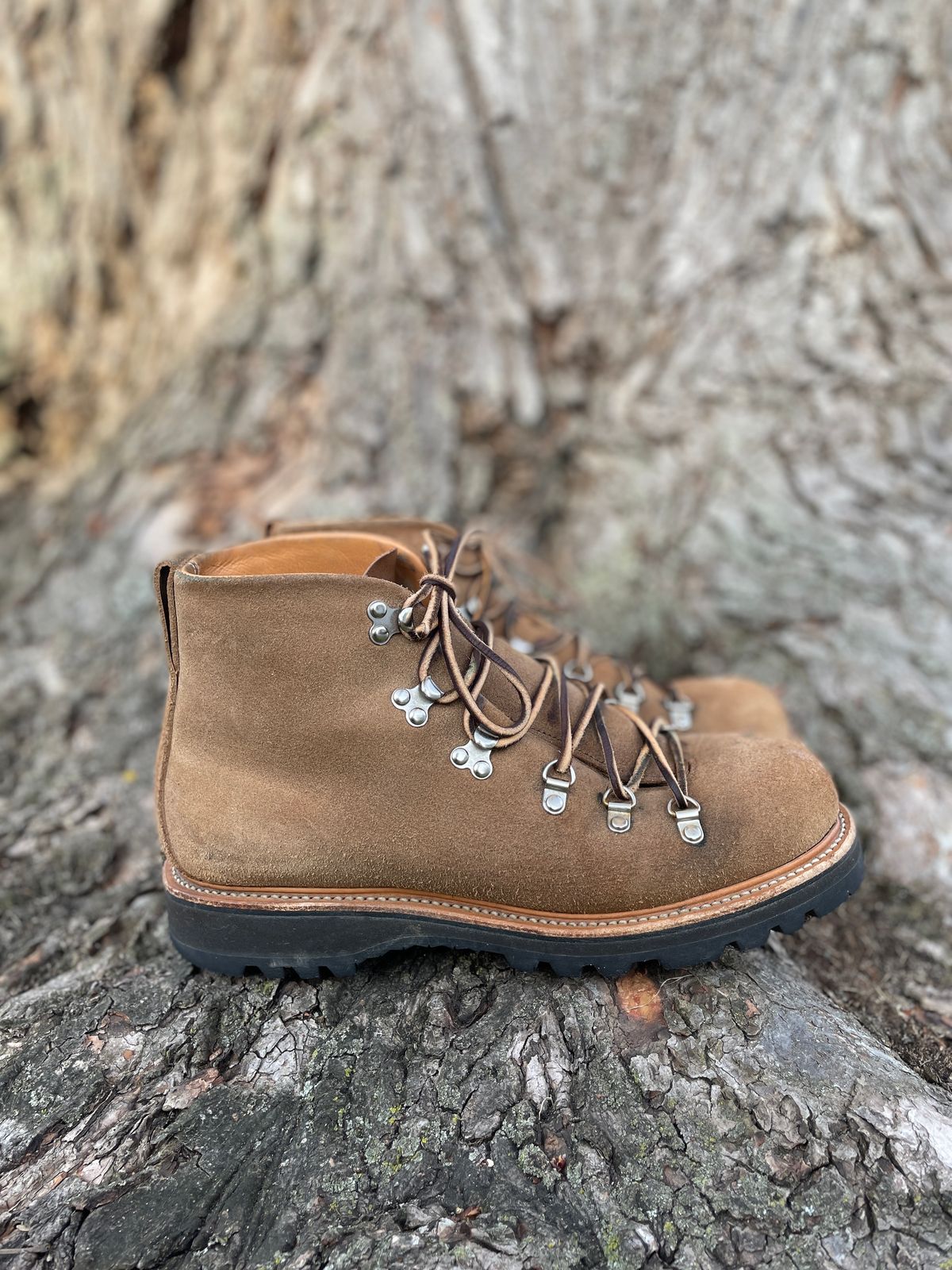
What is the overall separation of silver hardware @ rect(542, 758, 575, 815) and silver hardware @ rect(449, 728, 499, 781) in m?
0.11

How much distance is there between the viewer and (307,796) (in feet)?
5.93

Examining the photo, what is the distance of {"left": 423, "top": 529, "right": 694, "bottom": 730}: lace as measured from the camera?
231 cm

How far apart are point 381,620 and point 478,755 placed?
0.32 meters

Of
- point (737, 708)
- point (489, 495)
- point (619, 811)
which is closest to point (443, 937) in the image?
point (619, 811)

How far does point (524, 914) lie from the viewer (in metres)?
1.79

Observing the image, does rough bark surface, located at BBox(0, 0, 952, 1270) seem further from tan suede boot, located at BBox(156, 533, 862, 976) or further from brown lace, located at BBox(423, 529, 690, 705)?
brown lace, located at BBox(423, 529, 690, 705)

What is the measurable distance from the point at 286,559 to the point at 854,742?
163 centimetres

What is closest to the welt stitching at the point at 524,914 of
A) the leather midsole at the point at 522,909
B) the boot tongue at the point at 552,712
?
the leather midsole at the point at 522,909

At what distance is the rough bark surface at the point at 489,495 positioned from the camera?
1.47 meters

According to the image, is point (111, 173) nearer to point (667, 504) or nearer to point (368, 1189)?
point (667, 504)

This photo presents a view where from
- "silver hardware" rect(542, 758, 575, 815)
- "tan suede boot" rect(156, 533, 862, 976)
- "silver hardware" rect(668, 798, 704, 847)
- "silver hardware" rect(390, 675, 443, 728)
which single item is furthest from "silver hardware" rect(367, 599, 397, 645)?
"silver hardware" rect(668, 798, 704, 847)

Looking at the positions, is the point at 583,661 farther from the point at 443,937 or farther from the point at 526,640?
the point at 443,937

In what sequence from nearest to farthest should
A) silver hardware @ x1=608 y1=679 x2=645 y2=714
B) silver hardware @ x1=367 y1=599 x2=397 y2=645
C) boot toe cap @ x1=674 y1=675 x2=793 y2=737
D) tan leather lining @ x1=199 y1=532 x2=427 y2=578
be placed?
silver hardware @ x1=367 y1=599 x2=397 y2=645 < tan leather lining @ x1=199 y1=532 x2=427 y2=578 < silver hardware @ x1=608 y1=679 x2=645 y2=714 < boot toe cap @ x1=674 y1=675 x2=793 y2=737

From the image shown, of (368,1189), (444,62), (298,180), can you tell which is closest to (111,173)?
(298,180)
